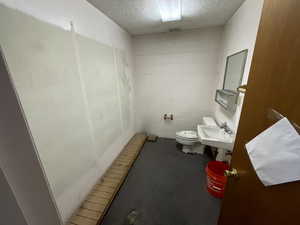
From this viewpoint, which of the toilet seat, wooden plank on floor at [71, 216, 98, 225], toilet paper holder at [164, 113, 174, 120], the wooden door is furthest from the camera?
toilet paper holder at [164, 113, 174, 120]

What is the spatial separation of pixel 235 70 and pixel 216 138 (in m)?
0.98

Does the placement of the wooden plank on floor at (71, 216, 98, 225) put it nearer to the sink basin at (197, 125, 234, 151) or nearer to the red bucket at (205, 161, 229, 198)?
the red bucket at (205, 161, 229, 198)

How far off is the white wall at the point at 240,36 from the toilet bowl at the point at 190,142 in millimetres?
568

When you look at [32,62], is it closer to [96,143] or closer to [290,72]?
[96,143]

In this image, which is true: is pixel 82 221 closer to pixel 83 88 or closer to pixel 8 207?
pixel 8 207

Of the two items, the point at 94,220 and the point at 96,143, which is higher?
the point at 96,143

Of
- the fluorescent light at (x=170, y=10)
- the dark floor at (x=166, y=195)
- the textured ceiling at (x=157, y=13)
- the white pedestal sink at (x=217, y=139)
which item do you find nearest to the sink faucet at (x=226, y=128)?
the white pedestal sink at (x=217, y=139)

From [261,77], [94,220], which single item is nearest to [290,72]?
[261,77]

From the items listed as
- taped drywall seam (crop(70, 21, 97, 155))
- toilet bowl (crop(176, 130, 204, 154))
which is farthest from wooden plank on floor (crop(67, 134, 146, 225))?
toilet bowl (crop(176, 130, 204, 154))

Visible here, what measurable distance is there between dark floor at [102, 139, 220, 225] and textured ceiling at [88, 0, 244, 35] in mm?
2376

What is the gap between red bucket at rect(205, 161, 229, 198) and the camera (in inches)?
61.7

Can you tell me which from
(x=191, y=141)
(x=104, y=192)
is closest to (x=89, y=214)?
(x=104, y=192)

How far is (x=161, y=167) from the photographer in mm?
2188

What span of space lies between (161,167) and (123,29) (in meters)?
2.57
